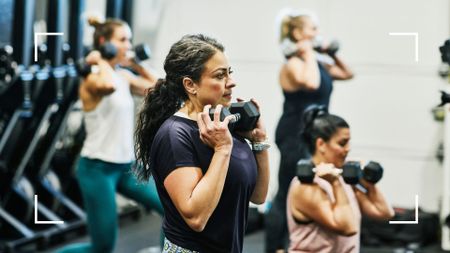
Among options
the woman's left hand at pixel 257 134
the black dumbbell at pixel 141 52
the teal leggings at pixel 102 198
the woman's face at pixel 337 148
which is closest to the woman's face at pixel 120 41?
the black dumbbell at pixel 141 52

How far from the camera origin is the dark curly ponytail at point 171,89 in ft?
7.36


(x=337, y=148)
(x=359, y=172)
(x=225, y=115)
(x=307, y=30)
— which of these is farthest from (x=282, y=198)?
(x=225, y=115)

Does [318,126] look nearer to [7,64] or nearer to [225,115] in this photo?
[225,115]

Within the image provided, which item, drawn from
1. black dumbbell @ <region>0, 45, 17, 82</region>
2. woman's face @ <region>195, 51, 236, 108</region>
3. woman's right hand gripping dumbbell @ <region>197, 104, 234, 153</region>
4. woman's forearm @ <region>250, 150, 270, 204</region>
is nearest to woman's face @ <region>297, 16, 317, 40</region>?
black dumbbell @ <region>0, 45, 17, 82</region>

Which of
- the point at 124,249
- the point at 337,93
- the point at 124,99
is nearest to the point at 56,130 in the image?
the point at 124,249

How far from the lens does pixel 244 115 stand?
7.45 feet

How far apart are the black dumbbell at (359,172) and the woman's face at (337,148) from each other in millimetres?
174

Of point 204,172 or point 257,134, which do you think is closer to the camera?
point 204,172

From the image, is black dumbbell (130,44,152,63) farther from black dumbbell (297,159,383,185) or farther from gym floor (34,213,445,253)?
black dumbbell (297,159,383,185)

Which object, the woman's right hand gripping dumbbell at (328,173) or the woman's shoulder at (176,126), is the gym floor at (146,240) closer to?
the woman's right hand gripping dumbbell at (328,173)

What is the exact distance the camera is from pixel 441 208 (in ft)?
17.7

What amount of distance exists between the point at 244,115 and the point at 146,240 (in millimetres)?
3329

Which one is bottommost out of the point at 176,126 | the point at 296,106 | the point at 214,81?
the point at 296,106

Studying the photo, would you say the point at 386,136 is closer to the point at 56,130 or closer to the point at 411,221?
the point at 411,221
